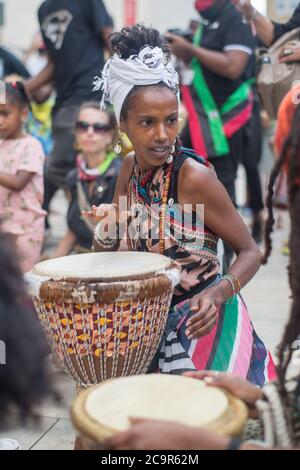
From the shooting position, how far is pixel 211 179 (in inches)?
91.8

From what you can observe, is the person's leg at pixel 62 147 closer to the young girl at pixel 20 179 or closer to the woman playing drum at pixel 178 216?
the young girl at pixel 20 179

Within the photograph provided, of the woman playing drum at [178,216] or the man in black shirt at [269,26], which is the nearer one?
the woman playing drum at [178,216]

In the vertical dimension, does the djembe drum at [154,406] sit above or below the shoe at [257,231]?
above

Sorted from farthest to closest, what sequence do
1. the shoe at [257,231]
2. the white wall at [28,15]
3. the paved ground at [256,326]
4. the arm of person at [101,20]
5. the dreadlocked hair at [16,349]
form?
the white wall at [28,15], the shoe at [257,231], the arm of person at [101,20], the paved ground at [256,326], the dreadlocked hair at [16,349]

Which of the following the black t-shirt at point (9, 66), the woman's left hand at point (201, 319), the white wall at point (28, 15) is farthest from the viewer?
the white wall at point (28, 15)

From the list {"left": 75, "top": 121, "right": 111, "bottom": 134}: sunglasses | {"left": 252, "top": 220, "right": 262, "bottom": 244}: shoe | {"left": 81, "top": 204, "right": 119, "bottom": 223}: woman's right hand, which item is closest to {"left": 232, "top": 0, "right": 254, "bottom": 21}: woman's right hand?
{"left": 75, "top": 121, "right": 111, "bottom": 134}: sunglasses

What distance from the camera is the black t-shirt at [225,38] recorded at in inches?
167

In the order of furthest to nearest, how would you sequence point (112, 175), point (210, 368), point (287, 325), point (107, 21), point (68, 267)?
point (107, 21) → point (112, 175) → point (210, 368) → point (68, 267) → point (287, 325)

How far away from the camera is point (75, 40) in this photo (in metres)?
4.64

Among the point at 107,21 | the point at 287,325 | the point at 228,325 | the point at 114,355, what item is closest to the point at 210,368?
the point at 228,325

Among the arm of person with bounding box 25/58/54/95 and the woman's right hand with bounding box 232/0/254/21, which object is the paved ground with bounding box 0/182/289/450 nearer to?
the arm of person with bounding box 25/58/54/95

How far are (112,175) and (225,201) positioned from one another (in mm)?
2034

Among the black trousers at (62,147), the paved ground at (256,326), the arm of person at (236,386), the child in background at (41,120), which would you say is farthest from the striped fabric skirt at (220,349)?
the child in background at (41,120)

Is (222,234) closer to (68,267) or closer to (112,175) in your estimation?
(68,267)
